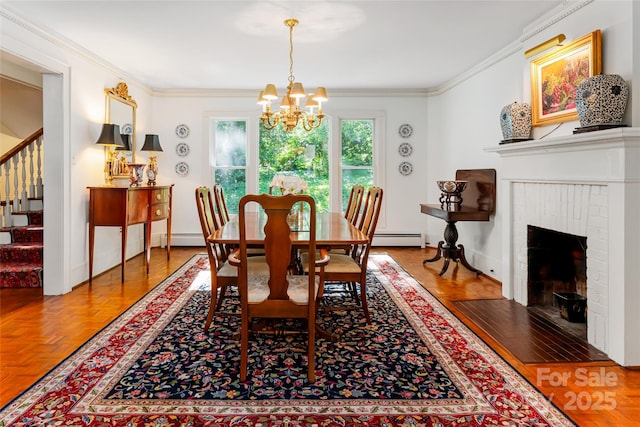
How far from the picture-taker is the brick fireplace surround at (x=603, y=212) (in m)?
2.48

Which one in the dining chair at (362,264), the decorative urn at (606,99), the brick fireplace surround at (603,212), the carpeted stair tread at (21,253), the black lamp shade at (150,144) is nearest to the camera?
the brick fireplace surround at (603,212)

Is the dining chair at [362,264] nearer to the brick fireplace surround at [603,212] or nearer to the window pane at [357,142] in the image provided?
the brick fireplace surround at [603,212]

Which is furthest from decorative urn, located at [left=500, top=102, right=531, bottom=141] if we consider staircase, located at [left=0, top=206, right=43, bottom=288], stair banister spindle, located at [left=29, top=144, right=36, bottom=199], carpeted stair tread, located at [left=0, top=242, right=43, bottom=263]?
stair banister spindle, located at [left=29, top=144, right=36, bottom=199]

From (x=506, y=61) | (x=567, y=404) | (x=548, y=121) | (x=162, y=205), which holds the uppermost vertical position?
(x=506, y=61)

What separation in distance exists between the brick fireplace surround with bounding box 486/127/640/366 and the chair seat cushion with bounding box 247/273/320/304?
1.92 m

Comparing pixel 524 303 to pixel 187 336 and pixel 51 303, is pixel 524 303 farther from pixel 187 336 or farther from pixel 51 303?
pixel 51 303

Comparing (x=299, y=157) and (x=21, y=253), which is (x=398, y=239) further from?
(x=21, y=253)

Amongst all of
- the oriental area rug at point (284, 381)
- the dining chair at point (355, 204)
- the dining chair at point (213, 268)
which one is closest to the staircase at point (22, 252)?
the oriental area rug at point (284, 381)

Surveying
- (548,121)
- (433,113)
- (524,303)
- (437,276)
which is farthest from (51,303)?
(433,113)

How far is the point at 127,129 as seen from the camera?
5.61 meters

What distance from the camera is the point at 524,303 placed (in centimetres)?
368

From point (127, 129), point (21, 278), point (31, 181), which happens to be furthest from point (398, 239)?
point (31, 181)

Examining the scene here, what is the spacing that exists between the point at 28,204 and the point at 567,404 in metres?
5.97

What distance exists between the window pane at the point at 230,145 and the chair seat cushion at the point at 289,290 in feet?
15.0
